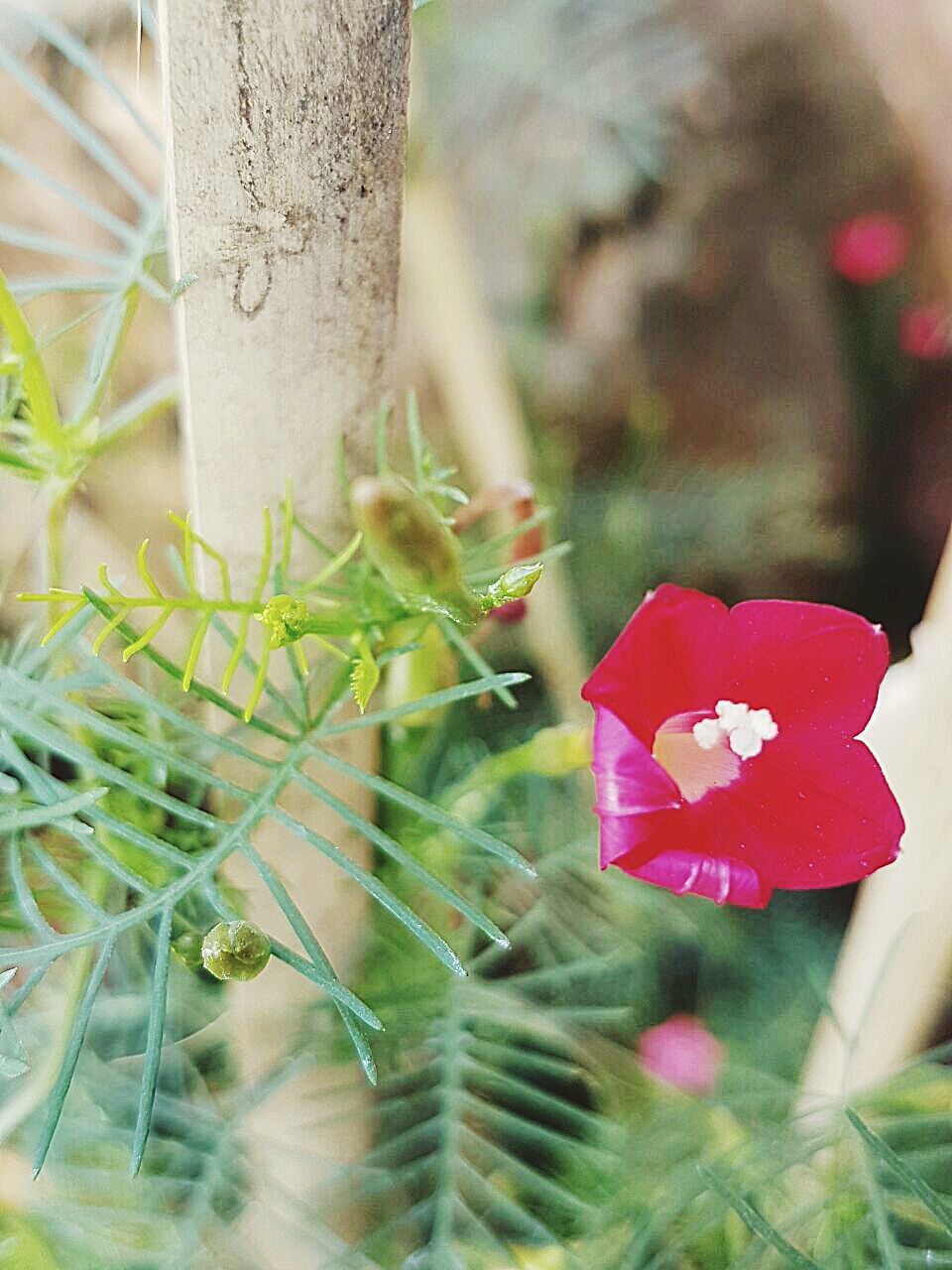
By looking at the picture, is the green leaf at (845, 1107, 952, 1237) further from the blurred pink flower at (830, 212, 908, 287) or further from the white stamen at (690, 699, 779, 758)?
the blurred pink flower at (830, 212, 908, 287)

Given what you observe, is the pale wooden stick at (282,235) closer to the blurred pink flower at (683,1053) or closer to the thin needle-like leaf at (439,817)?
the thin needle-like leaf at (439,817)

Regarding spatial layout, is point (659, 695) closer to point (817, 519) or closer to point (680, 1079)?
point (680, 1079)

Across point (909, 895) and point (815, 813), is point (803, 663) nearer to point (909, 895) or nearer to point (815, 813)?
point (815, 813)

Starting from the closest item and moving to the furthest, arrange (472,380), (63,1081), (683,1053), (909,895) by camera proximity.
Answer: (63,1081) < (909,895) < (683,1053) < (472,380)

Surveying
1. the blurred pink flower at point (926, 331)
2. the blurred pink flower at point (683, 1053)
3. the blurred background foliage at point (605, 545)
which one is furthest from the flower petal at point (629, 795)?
the blurred pink flower at point (926, 331)

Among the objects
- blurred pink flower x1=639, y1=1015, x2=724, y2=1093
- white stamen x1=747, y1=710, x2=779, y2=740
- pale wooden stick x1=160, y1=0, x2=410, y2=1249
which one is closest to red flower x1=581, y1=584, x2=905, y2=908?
white stamen x1=747, y1=710, x2=779, y2=740

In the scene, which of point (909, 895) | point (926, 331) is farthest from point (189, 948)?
point (926, 331)
